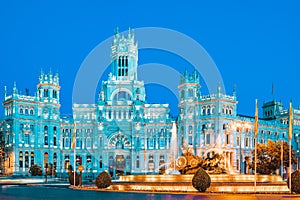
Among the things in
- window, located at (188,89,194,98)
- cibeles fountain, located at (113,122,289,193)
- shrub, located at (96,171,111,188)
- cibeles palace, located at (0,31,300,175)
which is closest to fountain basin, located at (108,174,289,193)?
cibeles fountain, located at (113,122,289,193)

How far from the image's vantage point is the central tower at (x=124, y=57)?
138188 mm

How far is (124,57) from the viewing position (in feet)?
459

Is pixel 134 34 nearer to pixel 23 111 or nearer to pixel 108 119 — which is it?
pixel 108 119

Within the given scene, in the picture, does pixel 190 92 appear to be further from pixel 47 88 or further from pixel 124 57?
pixel 47 88

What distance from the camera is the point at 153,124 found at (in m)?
128

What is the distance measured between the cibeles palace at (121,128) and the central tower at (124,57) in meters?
1.09

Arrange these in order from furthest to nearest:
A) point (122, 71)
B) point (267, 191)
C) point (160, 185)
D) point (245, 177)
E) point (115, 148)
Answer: point (122, 71) < point (115, 148) < point (245, 177) < point (160, 185) < point (267, 191)

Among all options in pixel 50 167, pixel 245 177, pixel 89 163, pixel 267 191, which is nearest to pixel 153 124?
pixel 89 163

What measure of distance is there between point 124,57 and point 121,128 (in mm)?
A: 23846

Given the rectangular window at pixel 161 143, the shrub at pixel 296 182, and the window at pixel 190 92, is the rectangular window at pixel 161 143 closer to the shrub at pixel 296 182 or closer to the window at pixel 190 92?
the window at pixel 190 92

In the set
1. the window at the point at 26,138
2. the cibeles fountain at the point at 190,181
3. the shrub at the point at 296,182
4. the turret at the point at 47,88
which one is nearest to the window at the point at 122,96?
the turret at the point at 47,88

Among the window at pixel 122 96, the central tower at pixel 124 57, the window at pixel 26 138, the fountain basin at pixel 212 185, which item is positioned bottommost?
the fountain basin at pixel 212 185

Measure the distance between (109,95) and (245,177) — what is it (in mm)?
78347

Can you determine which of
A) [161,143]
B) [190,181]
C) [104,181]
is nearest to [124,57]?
[161,143]
